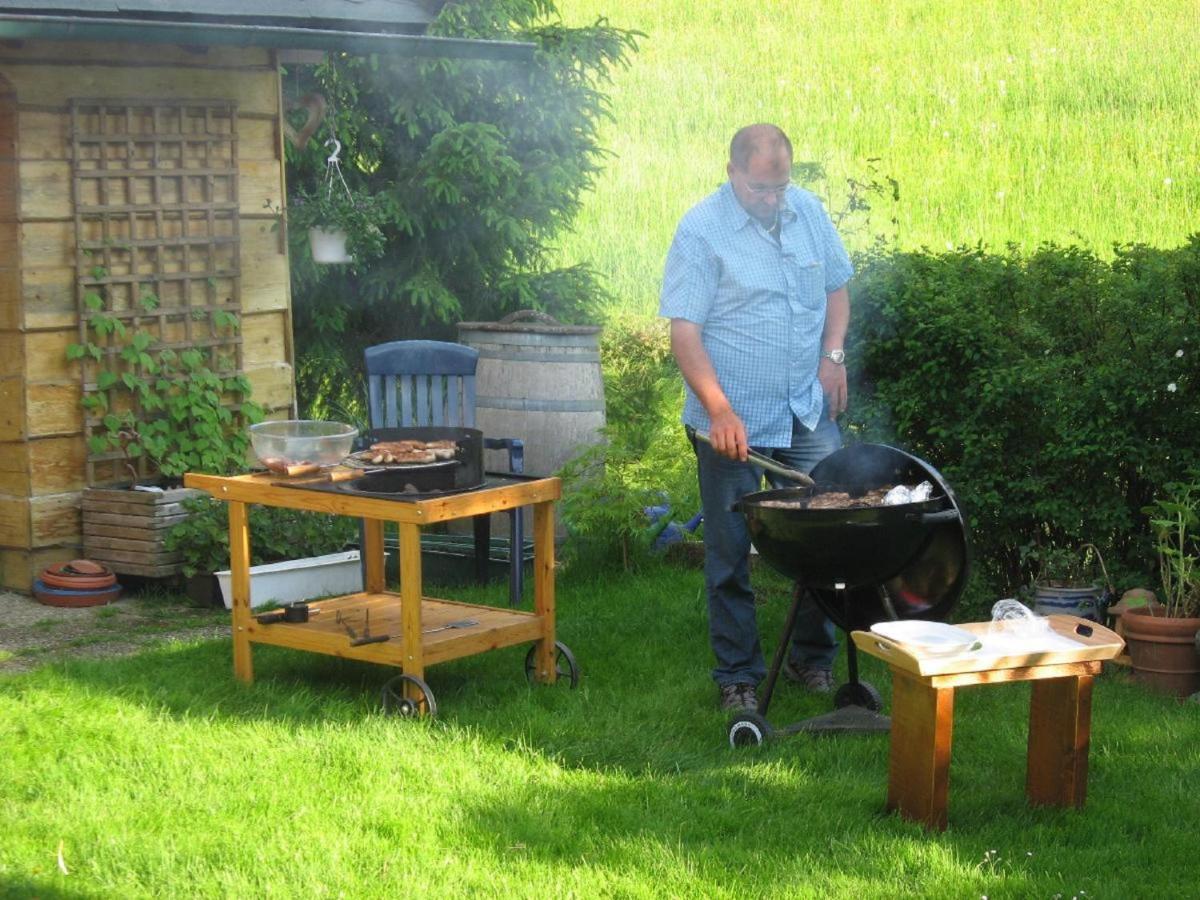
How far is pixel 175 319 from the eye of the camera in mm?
8117

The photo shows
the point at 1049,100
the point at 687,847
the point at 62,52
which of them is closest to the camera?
the point at 687,847

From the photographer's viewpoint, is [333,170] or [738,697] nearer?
[738,697]

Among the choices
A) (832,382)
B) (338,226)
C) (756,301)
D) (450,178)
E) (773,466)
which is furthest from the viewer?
(450,178)

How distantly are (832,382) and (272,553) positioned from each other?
325 centimetres

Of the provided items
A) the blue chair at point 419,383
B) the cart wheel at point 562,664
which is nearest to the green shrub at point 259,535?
the blue chair at point 419,383

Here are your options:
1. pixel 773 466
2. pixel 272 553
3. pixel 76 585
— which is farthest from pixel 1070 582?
pixel 76 585

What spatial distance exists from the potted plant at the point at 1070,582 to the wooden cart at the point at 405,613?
6.22 feet

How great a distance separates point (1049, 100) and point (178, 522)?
14779 millimetres

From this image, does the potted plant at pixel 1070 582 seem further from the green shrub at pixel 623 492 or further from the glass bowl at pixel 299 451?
the glass bowl at pixel 299 451

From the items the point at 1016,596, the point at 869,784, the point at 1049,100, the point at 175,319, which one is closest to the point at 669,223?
the point at 1049,100

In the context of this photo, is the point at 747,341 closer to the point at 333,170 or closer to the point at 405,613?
the point at 405,613

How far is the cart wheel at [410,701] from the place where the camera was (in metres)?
5.51

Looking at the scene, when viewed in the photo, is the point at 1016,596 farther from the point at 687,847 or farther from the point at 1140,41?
the point at 1140,41

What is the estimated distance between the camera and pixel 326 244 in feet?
31.3
